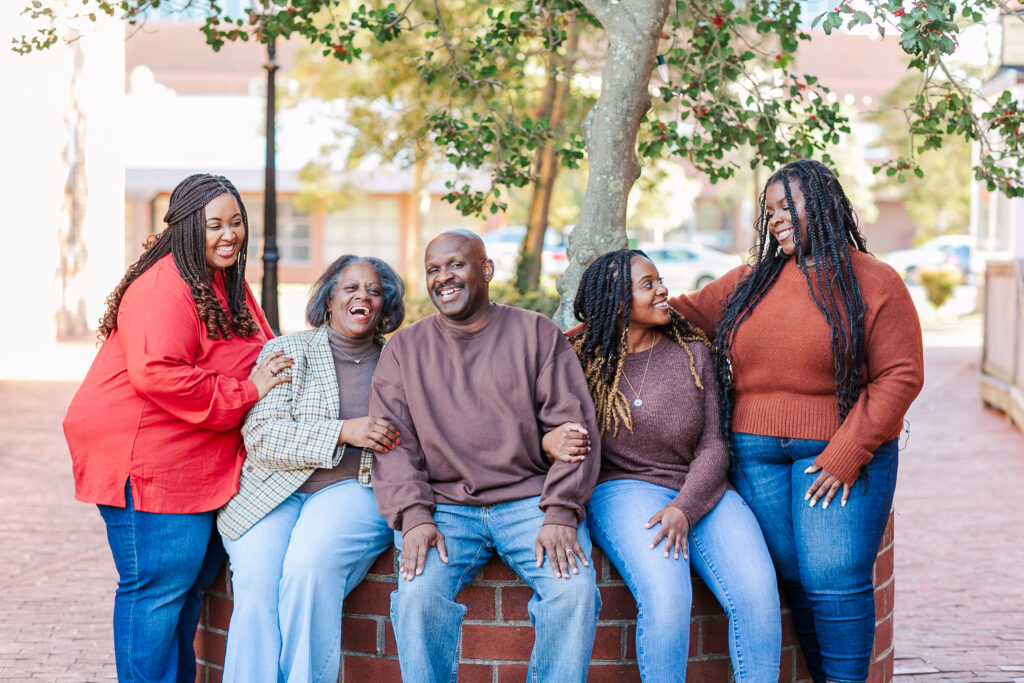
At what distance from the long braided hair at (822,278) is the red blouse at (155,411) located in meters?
1.57

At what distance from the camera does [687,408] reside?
3.65 meters

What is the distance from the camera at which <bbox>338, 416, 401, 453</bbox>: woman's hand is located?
3.53m

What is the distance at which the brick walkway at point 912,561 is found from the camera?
4.91m

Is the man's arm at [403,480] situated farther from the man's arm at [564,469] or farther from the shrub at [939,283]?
the shrub at [939,283]

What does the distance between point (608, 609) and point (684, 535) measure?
34cm

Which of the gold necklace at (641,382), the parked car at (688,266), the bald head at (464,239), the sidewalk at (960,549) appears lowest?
the sidewalk at (960,549)

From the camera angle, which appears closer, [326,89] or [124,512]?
[124,512]

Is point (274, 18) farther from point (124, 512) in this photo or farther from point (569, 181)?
point (569, 181)

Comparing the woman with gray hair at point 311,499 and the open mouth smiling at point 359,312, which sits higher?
the open mouth smiling at point 359,312

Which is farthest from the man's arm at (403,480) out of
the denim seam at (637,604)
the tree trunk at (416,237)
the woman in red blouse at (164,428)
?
the tree trunk at (416,237)

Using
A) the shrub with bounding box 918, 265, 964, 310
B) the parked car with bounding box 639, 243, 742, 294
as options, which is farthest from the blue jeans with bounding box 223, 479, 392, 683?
the parked car with bounding box 639, 243, 742, 294

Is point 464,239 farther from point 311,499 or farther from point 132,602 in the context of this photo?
point 132,602

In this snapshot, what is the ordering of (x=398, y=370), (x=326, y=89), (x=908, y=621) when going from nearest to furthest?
1. (x=398, y=370)
2. (x=908, y=621)
3. (x=326, y=89)

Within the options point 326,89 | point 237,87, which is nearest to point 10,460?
point 326,89
